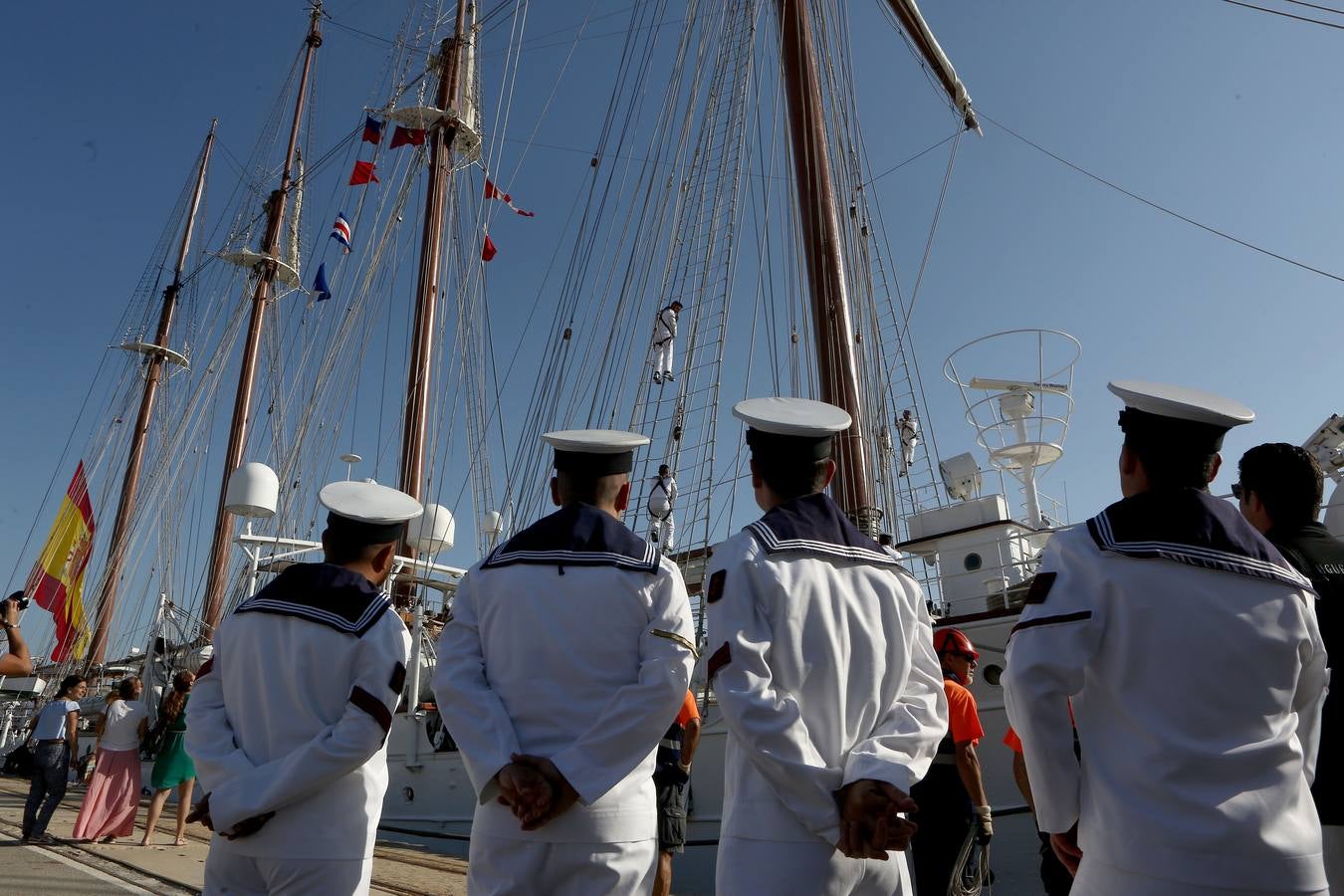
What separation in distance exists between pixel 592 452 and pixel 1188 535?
166 cm

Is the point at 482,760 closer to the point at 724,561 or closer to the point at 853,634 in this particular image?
the point at 724,561

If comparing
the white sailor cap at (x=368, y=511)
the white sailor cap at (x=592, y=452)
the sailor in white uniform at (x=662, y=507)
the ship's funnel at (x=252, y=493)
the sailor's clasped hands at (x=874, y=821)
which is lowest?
the sailor's clasped hands at (x=874, y=821)

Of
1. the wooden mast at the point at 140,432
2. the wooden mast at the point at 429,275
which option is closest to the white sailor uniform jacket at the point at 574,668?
the wooden mast at the point at 429,275

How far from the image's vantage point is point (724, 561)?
2.40 meters

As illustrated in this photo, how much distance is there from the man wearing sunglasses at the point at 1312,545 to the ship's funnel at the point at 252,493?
18.1 metres

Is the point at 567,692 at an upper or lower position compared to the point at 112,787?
upper

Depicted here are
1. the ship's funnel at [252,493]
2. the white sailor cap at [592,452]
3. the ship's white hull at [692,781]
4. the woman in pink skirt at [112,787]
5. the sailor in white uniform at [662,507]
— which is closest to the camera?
the white sailor cap at [592,452]

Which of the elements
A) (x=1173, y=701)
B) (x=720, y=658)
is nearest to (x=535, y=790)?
(x=720, y=658)

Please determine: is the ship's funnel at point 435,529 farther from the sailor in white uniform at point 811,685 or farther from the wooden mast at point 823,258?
the sailor in white uniform at point 811,685

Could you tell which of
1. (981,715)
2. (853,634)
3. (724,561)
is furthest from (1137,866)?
(981,715)

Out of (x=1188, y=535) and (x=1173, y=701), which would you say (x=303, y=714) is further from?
(x=1188, y=535)

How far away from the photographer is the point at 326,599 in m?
2.90

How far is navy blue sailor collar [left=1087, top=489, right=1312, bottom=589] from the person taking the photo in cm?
204

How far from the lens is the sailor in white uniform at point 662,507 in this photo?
41.5ft
